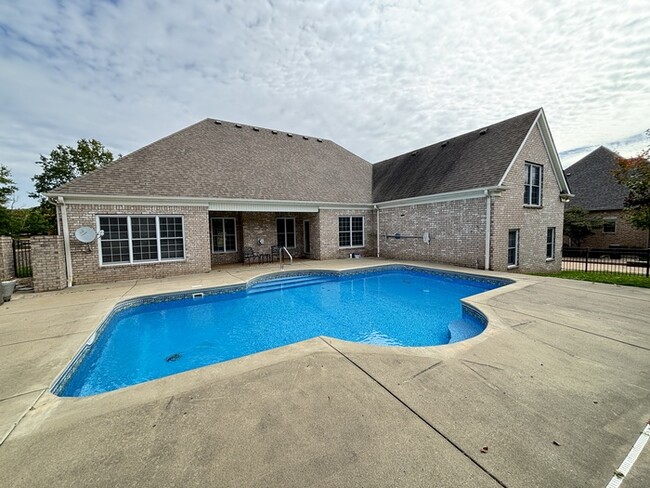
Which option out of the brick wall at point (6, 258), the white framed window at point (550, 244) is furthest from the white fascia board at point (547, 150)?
the brick wall at point (6, 258)

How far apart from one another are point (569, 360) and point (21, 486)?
5.55 meters

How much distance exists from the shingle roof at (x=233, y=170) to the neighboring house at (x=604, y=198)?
19142mm

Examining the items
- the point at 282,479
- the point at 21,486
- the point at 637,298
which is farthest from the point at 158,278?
the point at 637,298

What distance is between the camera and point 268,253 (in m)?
15.1

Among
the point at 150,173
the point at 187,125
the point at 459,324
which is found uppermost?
the point at 187,125

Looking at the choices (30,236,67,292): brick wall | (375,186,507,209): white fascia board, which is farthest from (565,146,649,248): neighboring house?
(30,236,67,292): brick wall

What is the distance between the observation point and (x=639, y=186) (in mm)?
8898

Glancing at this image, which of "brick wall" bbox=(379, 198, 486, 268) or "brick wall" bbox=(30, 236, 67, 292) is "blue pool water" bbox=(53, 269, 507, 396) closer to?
"brick wall" bbox=(379, 198, 486, 268)

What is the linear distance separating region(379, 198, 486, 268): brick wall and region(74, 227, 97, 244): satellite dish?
13312 mm

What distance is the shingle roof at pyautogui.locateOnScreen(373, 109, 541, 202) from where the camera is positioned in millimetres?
10859

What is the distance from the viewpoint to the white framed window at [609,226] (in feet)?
65.3

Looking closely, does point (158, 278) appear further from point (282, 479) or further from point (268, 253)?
point (282, 479)

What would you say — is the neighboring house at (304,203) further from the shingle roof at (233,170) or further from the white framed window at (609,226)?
the white framed window at (609,226)

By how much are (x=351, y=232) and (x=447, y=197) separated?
18.9ft
